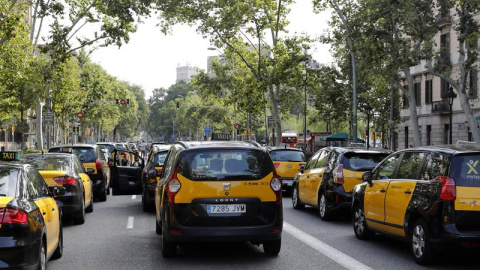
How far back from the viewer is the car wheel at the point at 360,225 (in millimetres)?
11977

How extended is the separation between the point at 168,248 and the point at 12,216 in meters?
3.09

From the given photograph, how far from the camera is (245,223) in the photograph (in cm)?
967

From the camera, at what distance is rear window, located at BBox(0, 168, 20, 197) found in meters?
7.88

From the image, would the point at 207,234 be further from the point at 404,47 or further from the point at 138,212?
the point at 404,47

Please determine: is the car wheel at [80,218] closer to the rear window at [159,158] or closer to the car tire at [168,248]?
the rear window at [159,158]

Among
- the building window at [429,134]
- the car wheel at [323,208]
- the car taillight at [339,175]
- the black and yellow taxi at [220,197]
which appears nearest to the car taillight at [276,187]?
the black and yellow taxi at [220,197]

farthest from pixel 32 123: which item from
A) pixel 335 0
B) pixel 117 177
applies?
pixel 117 177

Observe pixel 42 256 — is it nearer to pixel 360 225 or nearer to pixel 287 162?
pixel 360 225

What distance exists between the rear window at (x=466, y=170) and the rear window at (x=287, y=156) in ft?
46.4

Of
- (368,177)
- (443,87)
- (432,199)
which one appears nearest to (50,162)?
(368,177)

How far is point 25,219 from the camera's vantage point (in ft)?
24.1

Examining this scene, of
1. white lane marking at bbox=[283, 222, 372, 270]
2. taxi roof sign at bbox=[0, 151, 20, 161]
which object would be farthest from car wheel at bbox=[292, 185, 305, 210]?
taxi roof sign at bbox=[0, 151, 20, 161]

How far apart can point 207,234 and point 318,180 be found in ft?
22.0

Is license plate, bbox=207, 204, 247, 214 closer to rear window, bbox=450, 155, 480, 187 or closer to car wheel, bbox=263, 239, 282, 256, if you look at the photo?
car wheel, bbox=263, 239, 282, 256
